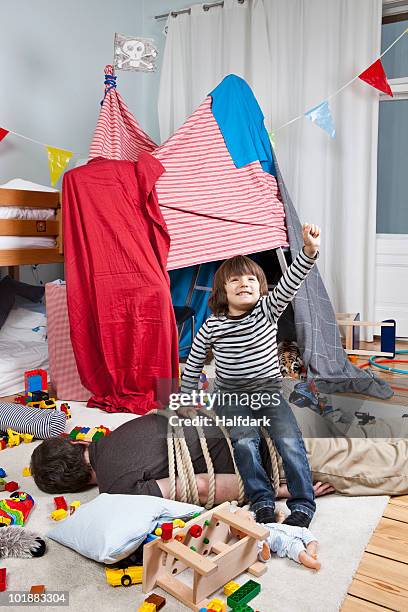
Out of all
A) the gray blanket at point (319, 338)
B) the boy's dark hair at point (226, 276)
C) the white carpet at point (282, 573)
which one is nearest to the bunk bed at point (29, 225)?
the gray blanket at point (319, 338)

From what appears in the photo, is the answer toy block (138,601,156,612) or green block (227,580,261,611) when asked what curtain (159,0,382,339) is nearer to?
green block (227,580,261,611)

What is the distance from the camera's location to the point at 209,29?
4211 mm

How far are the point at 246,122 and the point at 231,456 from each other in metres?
2.03

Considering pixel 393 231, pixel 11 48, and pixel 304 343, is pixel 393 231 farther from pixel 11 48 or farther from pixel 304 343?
pixel 11 48

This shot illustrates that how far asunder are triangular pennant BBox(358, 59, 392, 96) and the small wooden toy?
2963 mm

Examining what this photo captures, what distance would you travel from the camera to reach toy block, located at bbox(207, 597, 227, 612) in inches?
48.9

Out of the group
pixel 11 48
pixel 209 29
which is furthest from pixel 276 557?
pixel 209 29

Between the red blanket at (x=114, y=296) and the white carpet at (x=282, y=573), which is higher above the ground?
the red blanket at (x=114, y=296)

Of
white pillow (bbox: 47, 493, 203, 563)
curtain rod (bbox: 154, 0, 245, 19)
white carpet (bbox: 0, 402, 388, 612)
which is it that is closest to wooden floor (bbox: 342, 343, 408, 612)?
white carpet (bbox: 0, 402, 388, 612)

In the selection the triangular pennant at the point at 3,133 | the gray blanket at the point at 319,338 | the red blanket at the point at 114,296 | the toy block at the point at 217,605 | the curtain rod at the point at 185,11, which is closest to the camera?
the toy block at the point at 217,605

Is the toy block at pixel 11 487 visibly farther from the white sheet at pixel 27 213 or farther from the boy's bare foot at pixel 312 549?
the white sheet at pixel 27 213

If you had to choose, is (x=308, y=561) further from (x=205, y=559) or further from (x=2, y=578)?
(x=2, y=578)

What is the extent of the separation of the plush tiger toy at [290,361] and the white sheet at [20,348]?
115 cm

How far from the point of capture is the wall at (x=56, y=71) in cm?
362
